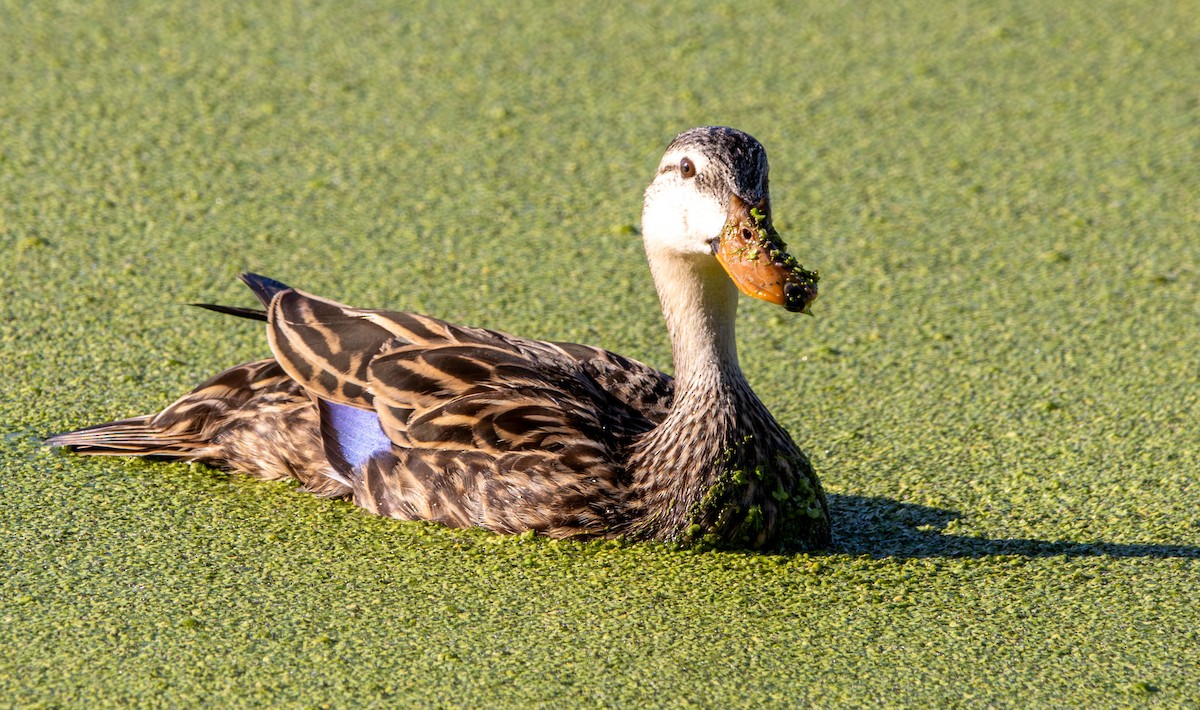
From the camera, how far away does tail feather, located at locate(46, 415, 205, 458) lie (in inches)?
134

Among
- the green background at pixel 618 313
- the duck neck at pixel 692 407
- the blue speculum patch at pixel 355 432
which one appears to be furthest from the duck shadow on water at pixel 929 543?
the blue speculum patch at pixel 355 432

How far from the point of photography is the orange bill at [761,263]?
2863 mm

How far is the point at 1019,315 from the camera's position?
13.9 ft

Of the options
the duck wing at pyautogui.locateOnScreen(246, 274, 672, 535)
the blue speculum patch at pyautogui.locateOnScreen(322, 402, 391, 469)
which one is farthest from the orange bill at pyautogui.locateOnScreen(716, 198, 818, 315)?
the blue speculum patch at pyautogui.locateOnScreen(322, 402, 391, 469)

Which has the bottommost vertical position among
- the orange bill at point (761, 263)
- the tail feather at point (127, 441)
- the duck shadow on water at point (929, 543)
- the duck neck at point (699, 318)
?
the tail feather at point (127, 441)

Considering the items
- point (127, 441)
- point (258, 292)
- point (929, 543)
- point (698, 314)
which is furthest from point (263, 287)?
point (929, 543)

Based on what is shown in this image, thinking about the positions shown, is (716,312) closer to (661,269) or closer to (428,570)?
(661,269)

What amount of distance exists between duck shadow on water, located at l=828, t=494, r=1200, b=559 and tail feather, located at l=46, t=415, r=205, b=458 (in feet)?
4.53

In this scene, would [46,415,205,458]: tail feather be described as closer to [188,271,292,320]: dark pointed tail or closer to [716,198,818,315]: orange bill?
[188,271,292,320]: dark pointed tail

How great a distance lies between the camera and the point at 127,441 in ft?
11.2

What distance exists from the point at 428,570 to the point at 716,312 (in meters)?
0.74

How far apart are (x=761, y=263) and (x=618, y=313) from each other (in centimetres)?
136

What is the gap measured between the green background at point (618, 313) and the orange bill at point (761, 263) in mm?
529

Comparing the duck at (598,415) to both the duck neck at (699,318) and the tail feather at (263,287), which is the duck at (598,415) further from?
the tail feather at (263,287)
